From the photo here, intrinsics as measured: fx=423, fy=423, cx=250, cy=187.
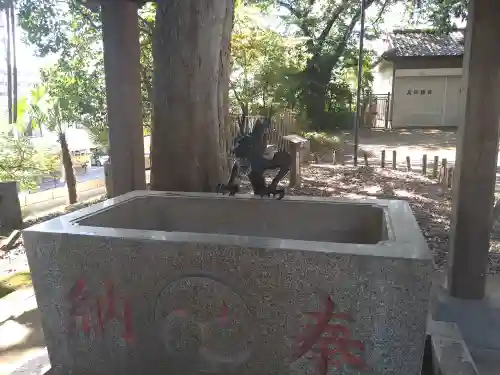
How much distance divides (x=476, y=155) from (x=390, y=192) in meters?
4.20

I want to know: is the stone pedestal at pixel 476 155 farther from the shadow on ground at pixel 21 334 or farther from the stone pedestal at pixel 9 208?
the stone pedestal at pixel 9 208

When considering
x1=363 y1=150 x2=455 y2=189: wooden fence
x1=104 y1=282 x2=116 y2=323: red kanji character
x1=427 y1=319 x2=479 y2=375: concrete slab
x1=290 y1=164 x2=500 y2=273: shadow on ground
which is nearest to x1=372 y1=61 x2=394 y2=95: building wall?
x1=363 y1=150 x2=455 y2=189: wooden fence

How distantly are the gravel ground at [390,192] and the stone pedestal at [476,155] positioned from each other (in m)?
1.29

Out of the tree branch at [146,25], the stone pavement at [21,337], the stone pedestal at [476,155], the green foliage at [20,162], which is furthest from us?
the green foliage at [20,162]

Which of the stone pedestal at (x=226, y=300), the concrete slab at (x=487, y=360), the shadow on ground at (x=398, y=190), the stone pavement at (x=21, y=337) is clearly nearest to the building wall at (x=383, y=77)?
the shadow on ground at (x=398, y=190)

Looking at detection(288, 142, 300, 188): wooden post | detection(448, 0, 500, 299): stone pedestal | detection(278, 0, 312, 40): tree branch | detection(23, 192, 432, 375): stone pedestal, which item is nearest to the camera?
detection(23, 192, 432, 375): stone pedestal

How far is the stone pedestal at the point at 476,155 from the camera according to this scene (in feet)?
8.76

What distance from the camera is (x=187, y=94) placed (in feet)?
10.9

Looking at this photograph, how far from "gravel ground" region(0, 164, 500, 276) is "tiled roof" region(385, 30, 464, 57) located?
971 centimetres

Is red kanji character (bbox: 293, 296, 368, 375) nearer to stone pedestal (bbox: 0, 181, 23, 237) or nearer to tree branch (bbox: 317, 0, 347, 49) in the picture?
stone pedestal (bbox: 0, 181, 23, 237)

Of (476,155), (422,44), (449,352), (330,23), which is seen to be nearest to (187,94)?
(476,155)

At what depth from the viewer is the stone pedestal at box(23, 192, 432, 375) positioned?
5.46 ft

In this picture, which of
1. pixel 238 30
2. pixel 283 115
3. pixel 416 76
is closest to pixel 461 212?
pixel 238 30

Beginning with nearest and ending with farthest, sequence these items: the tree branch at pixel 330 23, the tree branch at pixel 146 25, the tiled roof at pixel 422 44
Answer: the tree branch at pixel 146 25
the tree branch at pixel 330 23
the tiled roof at pixel 422 44
